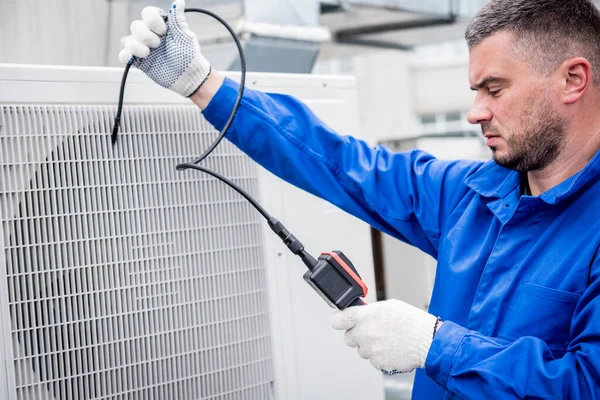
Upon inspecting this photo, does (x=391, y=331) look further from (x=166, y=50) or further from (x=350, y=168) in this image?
(x=166, y=50)

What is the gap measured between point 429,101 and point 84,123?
6.41m

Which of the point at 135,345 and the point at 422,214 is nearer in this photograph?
the point at 135,345

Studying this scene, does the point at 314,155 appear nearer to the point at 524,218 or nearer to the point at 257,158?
the point at 257,158

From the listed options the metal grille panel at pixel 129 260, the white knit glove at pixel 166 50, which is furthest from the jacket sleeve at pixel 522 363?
the white knit glove at pixel 166 50

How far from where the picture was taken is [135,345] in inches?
37.3

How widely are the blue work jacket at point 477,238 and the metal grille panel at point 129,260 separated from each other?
0.10 meters

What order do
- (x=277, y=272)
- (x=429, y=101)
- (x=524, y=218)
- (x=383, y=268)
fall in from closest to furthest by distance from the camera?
(x=524, y=218) < (x=277, y=272) < (x=383, y=268) < (x=429, y=101)

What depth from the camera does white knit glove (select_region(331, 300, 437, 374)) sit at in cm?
92

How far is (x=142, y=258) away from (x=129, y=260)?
0.02 m

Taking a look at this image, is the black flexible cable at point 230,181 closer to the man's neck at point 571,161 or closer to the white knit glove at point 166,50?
the white knit glove at point 166,50

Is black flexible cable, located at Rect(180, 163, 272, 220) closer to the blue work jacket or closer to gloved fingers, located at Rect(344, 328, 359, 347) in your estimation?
the blue work jacket

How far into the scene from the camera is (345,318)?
95 centimetres

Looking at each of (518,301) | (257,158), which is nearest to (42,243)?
(257,158)

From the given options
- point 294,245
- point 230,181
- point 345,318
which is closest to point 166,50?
point 230,181
